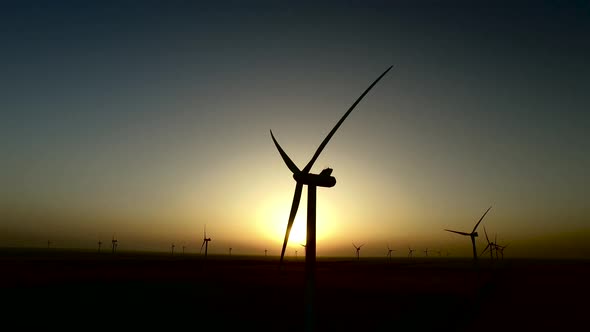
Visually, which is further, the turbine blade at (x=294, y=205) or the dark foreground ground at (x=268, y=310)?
the dark foreground ground at (x=268, y=310)

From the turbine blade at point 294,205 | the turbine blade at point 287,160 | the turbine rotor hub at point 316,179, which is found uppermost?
the turbine blade at point 287,160

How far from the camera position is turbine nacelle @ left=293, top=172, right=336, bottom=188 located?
19234mm

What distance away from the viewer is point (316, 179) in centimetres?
1927

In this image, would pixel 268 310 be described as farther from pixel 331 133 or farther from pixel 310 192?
pixel 331 133

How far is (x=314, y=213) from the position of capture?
717 inches

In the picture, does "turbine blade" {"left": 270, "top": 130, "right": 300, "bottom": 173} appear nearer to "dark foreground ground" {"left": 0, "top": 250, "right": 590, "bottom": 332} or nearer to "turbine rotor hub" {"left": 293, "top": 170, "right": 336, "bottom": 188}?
"turbine rotor hub" {"left": 293, "top": 170, "right": 336, "bottom": 188}

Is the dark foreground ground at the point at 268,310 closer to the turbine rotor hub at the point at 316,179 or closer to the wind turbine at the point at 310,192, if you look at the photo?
the wind turbine at the point at 310,192

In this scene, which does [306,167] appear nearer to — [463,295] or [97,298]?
[97,298]

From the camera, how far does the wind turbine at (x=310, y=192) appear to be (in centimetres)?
1711

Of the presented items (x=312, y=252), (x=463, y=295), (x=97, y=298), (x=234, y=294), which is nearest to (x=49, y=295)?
(x=97, y=298)

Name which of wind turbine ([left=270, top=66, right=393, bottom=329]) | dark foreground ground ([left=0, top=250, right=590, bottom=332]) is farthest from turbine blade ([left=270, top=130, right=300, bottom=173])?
dark foreground ground ([left=0, top=250, right=590, bottom=332])

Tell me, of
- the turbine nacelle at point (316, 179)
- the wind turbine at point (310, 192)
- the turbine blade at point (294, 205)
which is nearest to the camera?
the wind turbine at point (310, 192)

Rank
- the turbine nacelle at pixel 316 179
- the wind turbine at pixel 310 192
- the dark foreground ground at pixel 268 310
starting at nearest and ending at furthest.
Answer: the wind turbine at pixel 310 192, the turbine nacelle at pixel 316 179, the dark foreground ground at pixel 268 310

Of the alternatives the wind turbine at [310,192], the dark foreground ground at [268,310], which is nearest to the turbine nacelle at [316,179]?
the wind turbine at [310,192]
